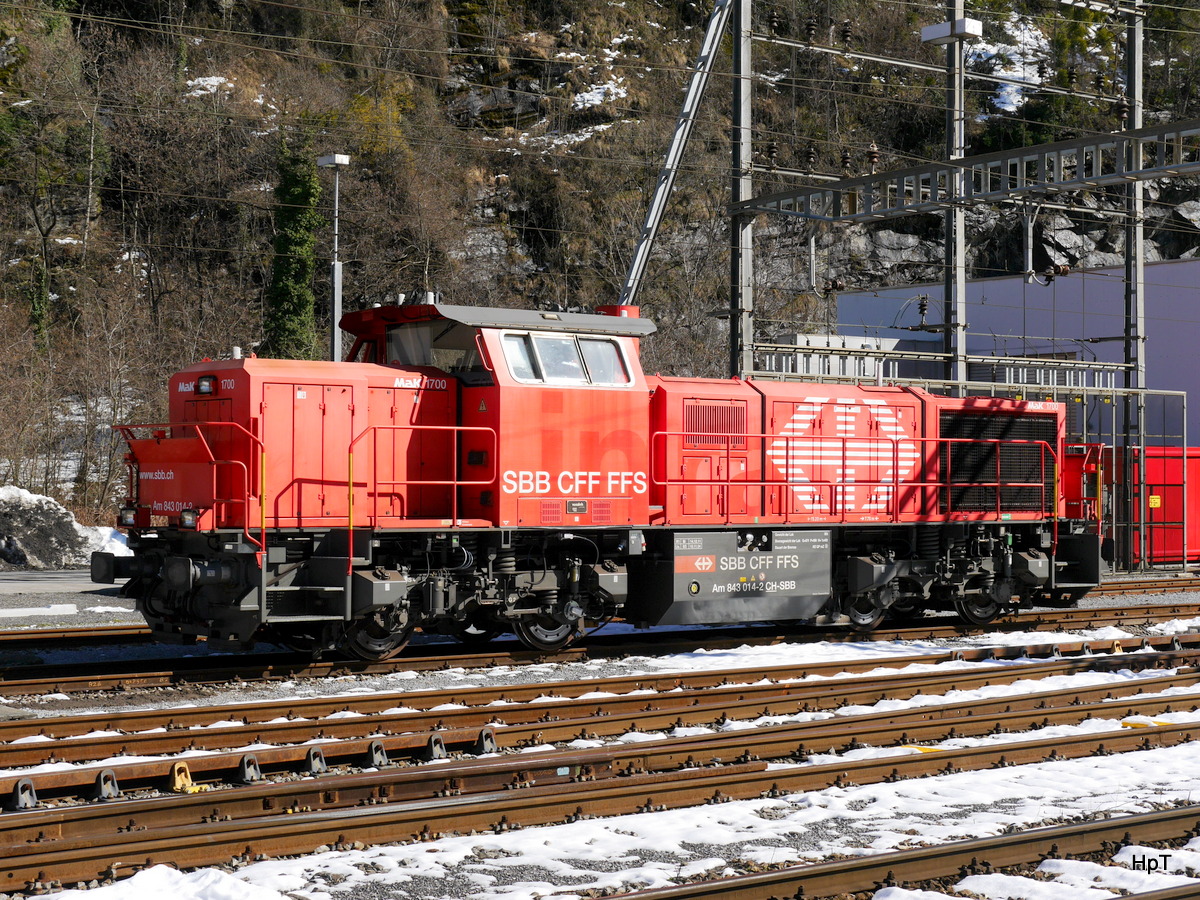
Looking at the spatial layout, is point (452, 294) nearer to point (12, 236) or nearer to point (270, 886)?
point (12, 236)

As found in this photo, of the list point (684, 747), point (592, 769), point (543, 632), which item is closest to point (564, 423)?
point (543, 632)

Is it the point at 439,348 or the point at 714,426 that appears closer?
the point at 439,348

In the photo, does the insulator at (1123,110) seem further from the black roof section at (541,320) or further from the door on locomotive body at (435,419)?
the door on locomotive body at (435,419)

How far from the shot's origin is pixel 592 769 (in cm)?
798

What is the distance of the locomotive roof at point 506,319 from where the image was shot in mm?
12297

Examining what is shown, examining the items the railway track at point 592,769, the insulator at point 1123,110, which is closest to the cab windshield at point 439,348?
the railway track at point 592,769

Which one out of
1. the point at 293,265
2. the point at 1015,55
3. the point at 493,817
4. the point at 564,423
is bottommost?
the point at 493,817

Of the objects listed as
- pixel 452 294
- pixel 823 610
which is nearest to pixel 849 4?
pixel 452 294

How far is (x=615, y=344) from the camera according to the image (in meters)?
13.1

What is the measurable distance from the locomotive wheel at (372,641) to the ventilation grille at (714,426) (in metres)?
3.89

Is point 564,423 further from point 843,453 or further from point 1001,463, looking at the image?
point 1001,463

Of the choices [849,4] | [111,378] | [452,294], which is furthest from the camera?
[849,4]

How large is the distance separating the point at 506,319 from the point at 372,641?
139 inches

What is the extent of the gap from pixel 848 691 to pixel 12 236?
3950cm
